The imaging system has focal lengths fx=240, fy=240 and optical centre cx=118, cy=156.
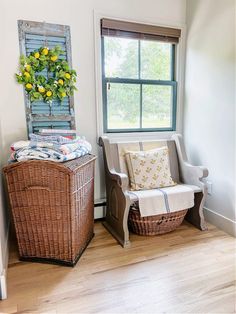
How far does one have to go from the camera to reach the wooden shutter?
2.13 m

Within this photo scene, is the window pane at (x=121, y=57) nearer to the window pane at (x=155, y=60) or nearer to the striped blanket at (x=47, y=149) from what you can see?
the window pane at (x=155, y=60)

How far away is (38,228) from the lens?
5.92ft

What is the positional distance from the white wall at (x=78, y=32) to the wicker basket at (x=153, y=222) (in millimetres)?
564

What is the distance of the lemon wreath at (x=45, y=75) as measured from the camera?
6.94 feet

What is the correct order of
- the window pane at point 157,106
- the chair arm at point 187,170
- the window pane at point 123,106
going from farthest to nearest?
the window pane at point 157,106 → the window pane at point 123,106 → the chair arm at point 187,170

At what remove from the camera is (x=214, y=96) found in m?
2.39

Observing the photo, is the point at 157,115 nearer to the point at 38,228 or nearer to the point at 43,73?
the point at 43,73

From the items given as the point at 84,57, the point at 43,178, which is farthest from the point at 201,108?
the point at 43,178

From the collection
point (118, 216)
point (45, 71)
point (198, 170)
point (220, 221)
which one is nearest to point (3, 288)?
point (118, 216)

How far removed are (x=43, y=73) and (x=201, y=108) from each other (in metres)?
1.65

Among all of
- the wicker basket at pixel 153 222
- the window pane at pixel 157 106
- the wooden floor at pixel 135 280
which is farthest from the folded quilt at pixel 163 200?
the window pane at pixel 157 106

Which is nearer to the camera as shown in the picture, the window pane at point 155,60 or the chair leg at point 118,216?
the chair leg at point 118,216

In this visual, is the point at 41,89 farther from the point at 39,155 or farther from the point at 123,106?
the point at 123,106

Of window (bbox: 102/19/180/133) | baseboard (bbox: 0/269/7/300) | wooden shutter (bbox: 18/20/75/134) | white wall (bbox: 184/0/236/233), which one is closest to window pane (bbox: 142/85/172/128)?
window (bbox: 102/19/180/133)
